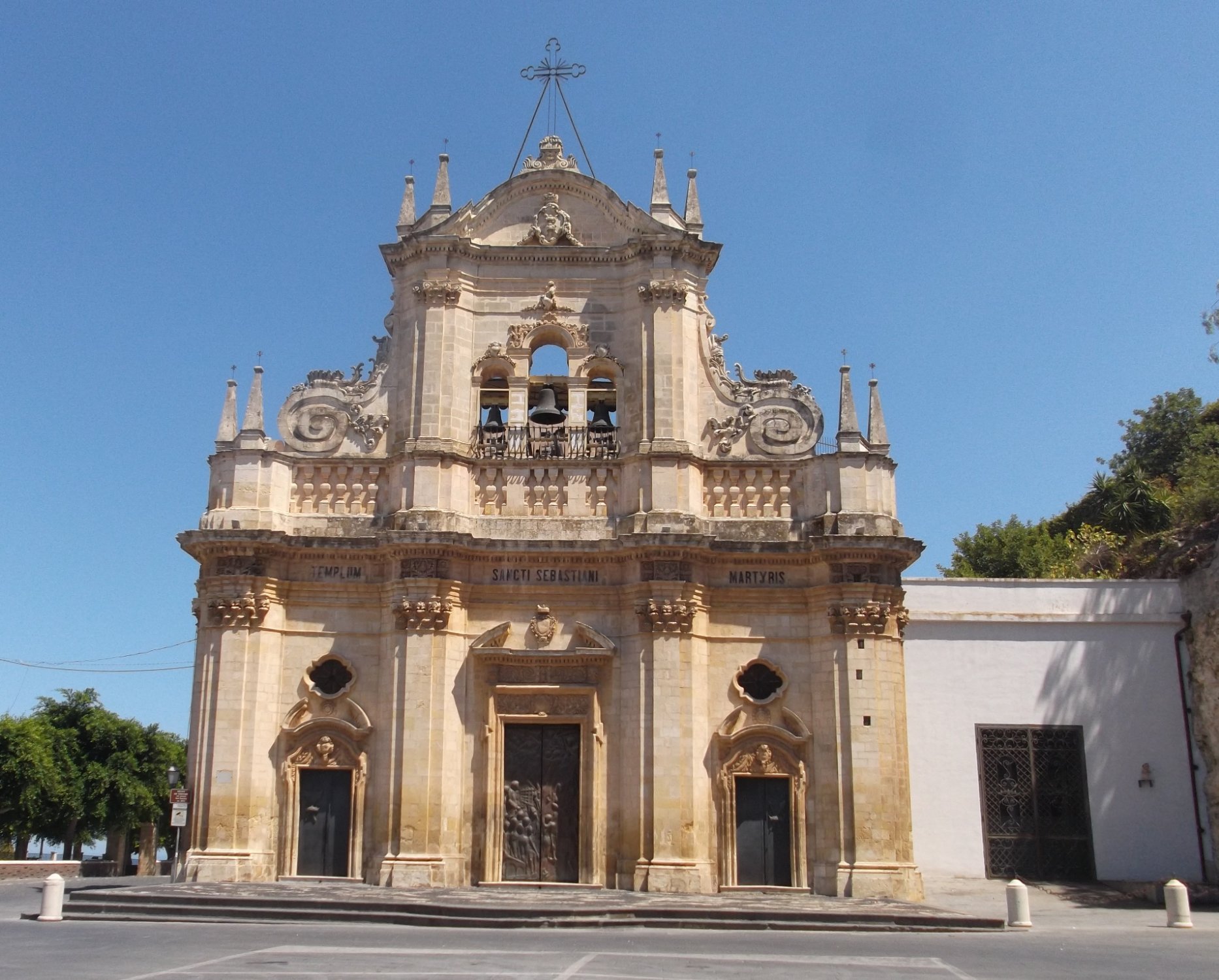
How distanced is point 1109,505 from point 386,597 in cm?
2624

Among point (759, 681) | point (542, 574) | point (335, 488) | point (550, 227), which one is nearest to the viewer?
point (759, 681)

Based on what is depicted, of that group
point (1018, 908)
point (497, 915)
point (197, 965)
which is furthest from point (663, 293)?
point (197, 965)

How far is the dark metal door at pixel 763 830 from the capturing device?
23906 mm

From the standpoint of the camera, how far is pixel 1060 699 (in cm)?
2569

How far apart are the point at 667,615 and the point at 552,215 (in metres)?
9.08

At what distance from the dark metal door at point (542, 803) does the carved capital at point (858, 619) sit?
17.8ft

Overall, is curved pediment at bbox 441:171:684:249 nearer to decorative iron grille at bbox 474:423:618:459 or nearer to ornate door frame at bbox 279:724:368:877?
decorative iron grille at bbox 474:423:618:459

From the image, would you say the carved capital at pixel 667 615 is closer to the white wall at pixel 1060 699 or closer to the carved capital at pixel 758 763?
the carved capital at pixel 758 763

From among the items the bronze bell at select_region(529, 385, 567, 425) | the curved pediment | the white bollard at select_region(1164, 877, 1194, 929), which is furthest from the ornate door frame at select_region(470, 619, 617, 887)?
the white bollard at select_region(1164, 877, 1194, 929)

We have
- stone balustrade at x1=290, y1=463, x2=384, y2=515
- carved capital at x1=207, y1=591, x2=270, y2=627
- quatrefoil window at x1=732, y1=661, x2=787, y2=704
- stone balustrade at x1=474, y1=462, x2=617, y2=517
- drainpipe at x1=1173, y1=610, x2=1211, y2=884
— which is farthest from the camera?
stone balustrade at x1=290, y1=463, x2=384, y2=515

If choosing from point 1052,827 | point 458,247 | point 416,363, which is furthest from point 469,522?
point 1052,827

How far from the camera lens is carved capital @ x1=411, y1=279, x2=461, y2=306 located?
1033 inches

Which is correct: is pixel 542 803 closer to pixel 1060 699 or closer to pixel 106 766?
pixel 1060 699

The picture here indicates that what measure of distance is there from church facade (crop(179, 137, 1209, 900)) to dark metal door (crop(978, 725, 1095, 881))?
524 mm
